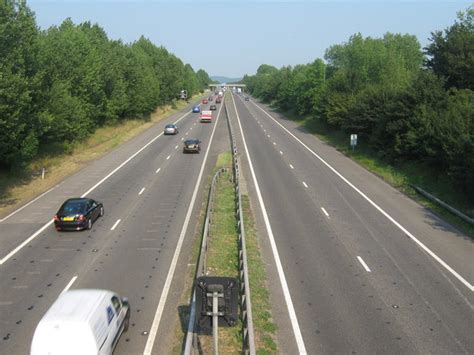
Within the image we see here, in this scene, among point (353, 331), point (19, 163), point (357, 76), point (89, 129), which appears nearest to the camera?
point (353, 331)

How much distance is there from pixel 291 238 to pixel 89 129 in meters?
35.3

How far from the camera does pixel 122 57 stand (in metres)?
65.7

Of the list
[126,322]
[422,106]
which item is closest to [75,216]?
[126,322]

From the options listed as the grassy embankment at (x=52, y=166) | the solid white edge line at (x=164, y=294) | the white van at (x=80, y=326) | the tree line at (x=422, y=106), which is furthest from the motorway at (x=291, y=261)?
the tree line at (x=422, y=106)

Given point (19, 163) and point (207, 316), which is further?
point (19, 163)

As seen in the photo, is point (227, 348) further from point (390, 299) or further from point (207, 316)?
point (390, 299)

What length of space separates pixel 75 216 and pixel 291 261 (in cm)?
951

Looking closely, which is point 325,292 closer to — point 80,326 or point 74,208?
point 80,326

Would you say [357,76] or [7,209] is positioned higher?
[357,76]

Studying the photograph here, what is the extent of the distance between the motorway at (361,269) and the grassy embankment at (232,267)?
15.2 inches

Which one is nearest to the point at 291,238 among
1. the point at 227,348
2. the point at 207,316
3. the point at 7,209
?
the point at 227,348

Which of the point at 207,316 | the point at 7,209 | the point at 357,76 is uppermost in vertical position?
the point at 357,76

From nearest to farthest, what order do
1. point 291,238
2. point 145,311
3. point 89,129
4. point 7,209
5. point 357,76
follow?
1. point 145,311
2. point 291,238
3. point 7,209
4. point 89,129
5. point 357,76

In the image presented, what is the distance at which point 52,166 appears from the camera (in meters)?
36.6
